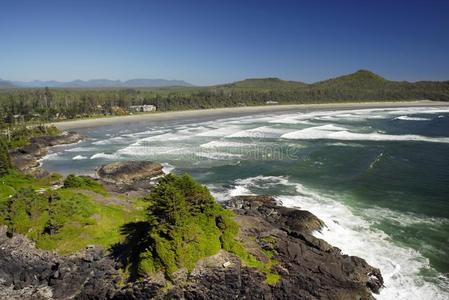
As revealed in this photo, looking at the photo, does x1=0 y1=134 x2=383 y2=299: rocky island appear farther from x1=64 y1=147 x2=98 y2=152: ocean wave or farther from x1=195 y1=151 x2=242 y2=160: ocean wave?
x1=64 y1=147 x2=98 y2=152: ocean wave

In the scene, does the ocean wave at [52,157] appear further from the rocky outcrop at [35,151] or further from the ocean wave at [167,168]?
the ocean wave at [167,168]

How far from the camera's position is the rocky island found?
19.2m

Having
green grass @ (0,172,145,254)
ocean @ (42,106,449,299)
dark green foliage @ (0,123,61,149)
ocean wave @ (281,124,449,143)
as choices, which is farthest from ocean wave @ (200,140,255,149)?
green grass @ (0,172,145,254)

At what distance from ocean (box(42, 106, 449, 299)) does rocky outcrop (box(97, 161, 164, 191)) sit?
9.70ft

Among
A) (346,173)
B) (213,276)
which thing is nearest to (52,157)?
(346,173)

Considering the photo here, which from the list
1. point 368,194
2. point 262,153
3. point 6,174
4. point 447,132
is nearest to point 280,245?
point 368,194

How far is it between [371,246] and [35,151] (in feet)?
188

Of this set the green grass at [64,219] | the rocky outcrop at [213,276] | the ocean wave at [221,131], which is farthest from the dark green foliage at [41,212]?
the ocean wave at [221,131]

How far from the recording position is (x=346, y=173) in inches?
1801

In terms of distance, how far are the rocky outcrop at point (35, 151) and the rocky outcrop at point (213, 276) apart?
2714 cm

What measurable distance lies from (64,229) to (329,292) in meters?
16.0

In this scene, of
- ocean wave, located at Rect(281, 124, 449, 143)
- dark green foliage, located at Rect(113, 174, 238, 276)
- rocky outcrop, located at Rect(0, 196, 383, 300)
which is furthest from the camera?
ocean wave, located at Rect(281, 124, 449, 143)

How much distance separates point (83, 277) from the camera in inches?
817

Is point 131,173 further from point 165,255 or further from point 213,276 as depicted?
point 213,276
